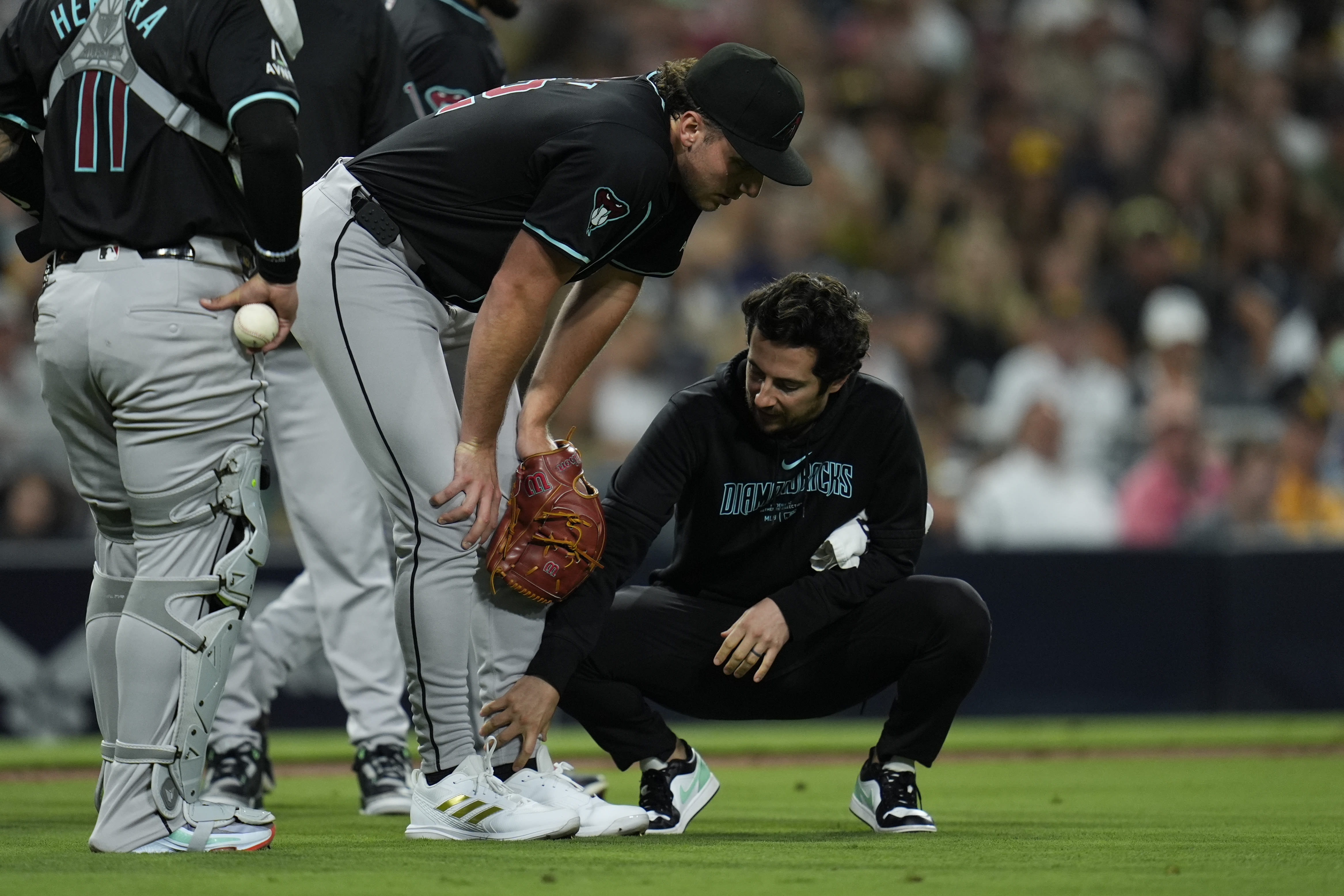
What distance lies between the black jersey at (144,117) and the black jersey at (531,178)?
1.57 ft

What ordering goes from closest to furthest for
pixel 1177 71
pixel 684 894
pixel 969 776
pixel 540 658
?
pixel 684 894 → pixel 540 658 → pixel 969 776 → pixel 1177 71

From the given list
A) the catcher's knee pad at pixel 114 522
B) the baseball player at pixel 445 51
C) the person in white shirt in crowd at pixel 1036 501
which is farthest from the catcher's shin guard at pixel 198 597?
the person in white shirt in crowd at pixel 1036 501

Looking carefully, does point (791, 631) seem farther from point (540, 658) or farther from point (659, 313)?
point (659, 313)

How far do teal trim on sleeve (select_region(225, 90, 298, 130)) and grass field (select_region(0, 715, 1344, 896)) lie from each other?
5.49 feet

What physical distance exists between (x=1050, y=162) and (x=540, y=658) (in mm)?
9915

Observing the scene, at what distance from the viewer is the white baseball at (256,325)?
3.97 m

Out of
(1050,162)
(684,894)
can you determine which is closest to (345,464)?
(684,894)

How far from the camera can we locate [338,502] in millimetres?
5477

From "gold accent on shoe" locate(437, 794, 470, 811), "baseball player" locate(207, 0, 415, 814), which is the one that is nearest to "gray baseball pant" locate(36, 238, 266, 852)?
"gold accent on shoe" locate(437, 794, 470, 811)

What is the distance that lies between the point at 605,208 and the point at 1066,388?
770cm

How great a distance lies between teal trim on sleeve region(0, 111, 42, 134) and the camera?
4.19 m

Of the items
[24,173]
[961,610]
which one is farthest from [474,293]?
[961,610]

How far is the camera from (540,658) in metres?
4.44

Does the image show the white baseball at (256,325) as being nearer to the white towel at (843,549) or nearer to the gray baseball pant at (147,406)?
the gray baseball pant at (147,406)
